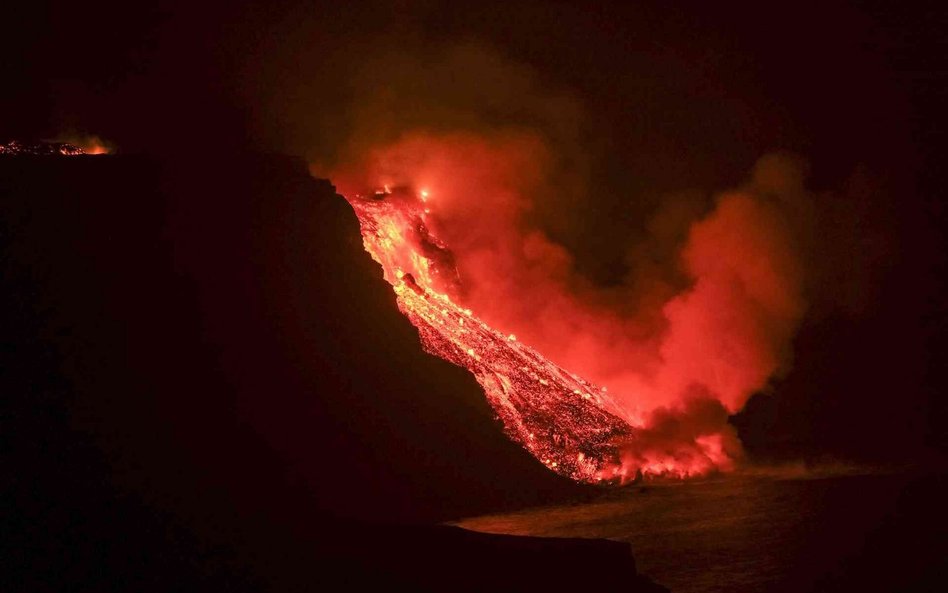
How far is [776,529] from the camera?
1619 centimetres

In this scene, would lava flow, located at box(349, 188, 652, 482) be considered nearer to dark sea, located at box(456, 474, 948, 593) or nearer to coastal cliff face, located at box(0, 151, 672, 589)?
coastal cliff face, located at box(0, 151, 672, 589)

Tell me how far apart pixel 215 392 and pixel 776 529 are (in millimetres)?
11631

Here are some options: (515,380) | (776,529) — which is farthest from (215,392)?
(515,380)

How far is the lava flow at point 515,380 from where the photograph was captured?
2525 cm

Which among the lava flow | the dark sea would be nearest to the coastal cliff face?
the lava flow

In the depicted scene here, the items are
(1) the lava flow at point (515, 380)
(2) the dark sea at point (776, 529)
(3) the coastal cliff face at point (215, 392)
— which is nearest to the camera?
(3) the coastal cliff face at point (215, 392)

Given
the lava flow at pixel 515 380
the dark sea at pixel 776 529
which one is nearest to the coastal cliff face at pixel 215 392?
the lava flow at pixel 515 380

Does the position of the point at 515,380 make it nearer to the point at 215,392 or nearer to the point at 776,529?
the point at 776,529

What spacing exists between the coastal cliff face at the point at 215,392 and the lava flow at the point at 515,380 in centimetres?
218

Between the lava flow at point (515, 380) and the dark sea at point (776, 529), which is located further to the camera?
the lava flow at point (515, 380)

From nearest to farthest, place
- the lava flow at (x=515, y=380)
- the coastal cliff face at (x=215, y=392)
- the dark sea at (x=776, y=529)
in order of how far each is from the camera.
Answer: the coastal cliff face at (x=215, y=392)
the dark sea at (x=776, y=529)
the lava flow at (x=515, y=380)

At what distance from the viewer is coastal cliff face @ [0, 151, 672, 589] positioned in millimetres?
10250

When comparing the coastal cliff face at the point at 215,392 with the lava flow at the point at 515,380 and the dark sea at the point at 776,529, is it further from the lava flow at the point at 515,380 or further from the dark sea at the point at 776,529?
the dark sea at the point at 776,529

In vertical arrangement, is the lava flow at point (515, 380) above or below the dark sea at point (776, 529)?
above
